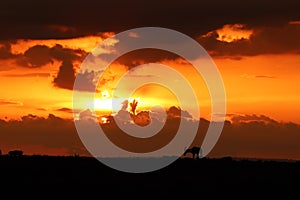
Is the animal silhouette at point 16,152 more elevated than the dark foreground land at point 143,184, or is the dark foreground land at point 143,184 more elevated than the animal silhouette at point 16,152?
the animal silhouette at point 16,152

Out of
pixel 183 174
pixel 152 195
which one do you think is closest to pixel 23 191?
pixel 152 195

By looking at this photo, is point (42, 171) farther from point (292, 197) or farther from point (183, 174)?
point (292, 197)

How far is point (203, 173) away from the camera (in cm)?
5791

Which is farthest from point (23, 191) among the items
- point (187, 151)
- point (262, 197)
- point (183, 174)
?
point (187, 151)

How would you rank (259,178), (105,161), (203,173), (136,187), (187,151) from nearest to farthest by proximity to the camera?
(136,187)
(259,178)
(203,173)
(105,161)
(187,151)

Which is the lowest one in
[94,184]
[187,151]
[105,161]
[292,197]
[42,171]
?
[292,197]

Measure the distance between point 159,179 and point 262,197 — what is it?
11.3 metres

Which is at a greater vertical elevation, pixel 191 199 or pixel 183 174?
pixel 183 174

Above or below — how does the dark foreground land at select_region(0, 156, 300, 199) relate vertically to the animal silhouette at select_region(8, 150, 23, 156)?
below

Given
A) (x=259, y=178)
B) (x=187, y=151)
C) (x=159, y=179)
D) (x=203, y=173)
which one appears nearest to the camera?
(x=159, y=179)

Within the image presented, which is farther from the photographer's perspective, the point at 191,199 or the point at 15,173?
the point at 15,173

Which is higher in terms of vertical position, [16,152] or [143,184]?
[16,152]

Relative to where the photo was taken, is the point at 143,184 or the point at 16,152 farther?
the point at 16,152

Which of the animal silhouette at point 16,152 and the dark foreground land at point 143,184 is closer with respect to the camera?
Result: the dark foreground land at point 143,184
